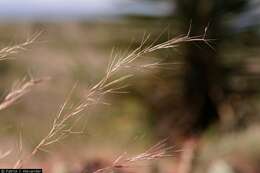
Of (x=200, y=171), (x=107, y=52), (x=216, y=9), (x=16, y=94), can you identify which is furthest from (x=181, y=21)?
(x=16, y=94)

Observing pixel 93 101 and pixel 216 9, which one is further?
pixel 216 9

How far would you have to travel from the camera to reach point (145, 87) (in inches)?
352

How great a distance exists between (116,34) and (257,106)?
71.8 inches

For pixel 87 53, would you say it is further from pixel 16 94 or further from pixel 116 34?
pixel 16 94

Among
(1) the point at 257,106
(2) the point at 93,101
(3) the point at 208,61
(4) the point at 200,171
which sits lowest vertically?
(2) the point at 93,101

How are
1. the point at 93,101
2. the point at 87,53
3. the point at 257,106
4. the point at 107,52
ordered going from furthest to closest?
the point at 87,53, the point at 107,52, the point at 257,106, the point at 93,101

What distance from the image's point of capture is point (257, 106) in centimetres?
873

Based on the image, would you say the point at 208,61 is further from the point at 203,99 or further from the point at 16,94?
the point at 16,94

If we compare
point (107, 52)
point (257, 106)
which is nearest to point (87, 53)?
point (107, 52)

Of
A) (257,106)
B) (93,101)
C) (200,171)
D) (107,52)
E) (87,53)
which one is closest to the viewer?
(93,101)

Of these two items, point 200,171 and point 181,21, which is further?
point 181,21

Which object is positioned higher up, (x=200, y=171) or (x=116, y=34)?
(x=116, y=34)

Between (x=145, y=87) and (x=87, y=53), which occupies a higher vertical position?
(x=87, y=53)

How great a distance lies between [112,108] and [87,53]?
2.13 m
